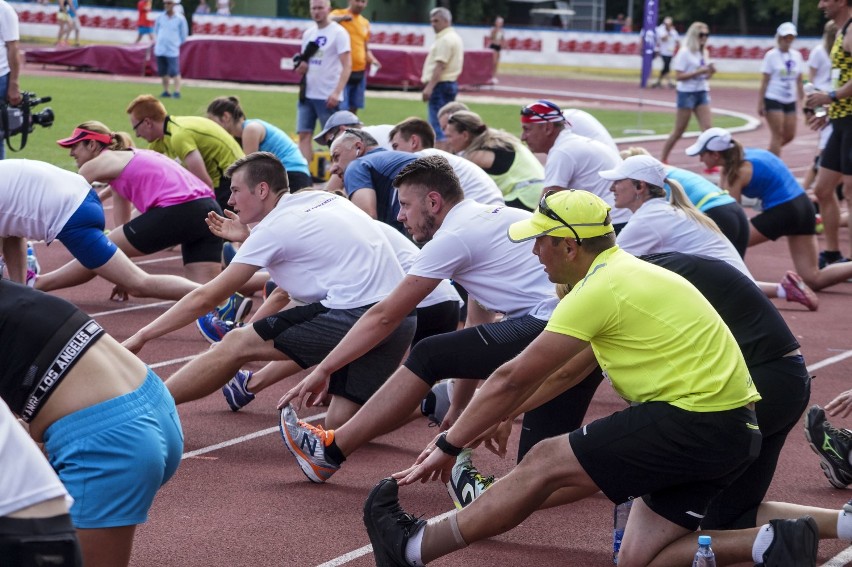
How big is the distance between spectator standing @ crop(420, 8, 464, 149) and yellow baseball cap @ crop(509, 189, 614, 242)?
39.7 ft

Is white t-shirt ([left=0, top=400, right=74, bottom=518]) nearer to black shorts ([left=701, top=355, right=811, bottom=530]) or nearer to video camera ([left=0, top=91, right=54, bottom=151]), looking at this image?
black shorts ([left=701, top=355, right=811, bottom=530])

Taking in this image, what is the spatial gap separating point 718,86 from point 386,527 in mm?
37624

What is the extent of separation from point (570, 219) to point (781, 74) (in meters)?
13.8

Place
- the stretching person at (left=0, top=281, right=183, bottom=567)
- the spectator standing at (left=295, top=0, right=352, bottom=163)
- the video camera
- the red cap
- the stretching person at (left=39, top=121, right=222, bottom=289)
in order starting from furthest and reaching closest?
the spectator standing at (left=295, top=0, right=352, bottom=163) < the video camera < the stretching person at (left=39, top=121, right=222, bottom=289) < the red cap < the stretching person at (left=0, top=281, right=183, bottom=567)

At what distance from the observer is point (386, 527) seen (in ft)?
15.4

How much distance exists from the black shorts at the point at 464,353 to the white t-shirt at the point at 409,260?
1.14m

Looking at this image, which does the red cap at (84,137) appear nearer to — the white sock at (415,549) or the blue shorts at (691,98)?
the white sock at (415,549)

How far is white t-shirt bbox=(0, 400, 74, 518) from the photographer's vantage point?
252cm

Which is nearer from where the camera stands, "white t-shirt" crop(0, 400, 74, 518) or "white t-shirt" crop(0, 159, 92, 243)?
"white t-shirt" crop(0, 400, 74, 518)

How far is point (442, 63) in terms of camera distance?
1664 centimetres

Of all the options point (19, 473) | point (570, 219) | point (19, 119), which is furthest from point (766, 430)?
point (19, 119)

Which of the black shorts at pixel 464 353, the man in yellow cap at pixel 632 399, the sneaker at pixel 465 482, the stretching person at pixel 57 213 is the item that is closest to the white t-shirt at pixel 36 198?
the stretching person at pixel 57 213

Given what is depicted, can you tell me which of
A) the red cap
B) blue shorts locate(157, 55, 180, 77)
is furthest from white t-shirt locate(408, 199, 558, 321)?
blue shorts locate(157, 55, 180, 77)

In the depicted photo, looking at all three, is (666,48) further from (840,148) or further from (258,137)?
(258,137)
